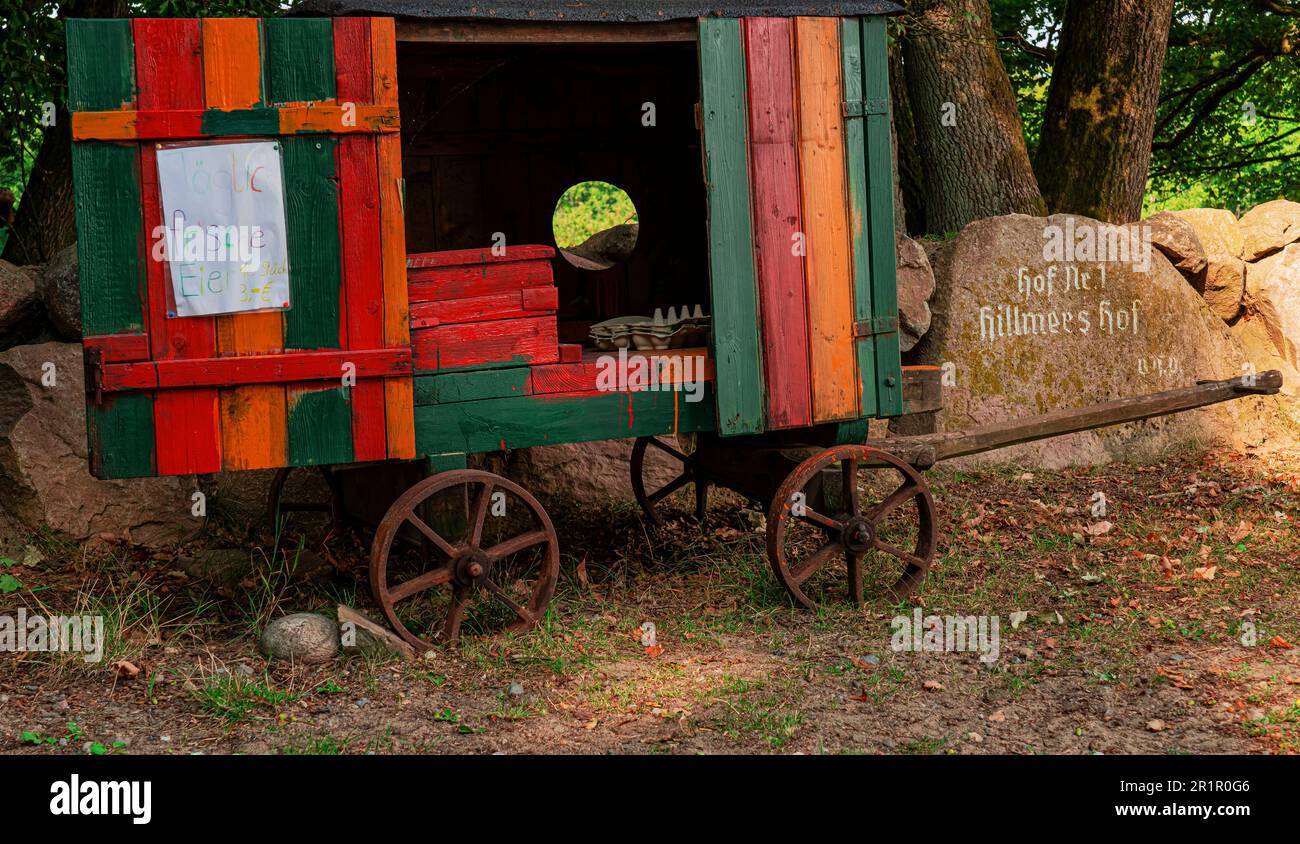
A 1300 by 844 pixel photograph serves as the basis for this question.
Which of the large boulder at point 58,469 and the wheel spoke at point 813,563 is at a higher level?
the large boulder at point 58,469

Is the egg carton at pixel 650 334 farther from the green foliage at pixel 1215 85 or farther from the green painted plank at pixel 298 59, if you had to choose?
the green foliage at pixel 1215 85

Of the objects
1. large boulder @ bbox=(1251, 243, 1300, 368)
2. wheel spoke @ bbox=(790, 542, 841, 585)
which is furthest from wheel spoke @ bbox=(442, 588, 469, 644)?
large boulder @ bbox=(1251, 243, 1300, 368)

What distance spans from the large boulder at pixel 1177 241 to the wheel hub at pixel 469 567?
6.14m

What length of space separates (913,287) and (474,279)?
161 inches

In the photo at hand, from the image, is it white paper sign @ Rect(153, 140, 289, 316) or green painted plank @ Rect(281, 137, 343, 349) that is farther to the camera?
green painted plank @ Rect(281, 137, 343, 349)

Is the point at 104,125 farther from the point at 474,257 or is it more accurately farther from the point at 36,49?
the point at 36,49

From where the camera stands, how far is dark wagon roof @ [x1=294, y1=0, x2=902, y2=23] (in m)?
5.05

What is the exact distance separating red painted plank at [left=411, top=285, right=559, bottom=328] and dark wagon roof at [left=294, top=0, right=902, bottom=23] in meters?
1.13

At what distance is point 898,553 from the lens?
20.1 feet

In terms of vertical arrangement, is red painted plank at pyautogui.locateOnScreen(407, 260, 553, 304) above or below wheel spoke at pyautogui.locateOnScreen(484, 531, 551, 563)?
above

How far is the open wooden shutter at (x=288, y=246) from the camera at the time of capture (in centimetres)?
483

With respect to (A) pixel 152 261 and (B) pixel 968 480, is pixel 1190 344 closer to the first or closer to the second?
(B) pixel 968 480

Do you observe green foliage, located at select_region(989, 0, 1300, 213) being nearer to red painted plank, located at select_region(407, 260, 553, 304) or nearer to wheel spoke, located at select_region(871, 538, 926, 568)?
wheel spoke, located at select_region(871, 538, 926, 568)

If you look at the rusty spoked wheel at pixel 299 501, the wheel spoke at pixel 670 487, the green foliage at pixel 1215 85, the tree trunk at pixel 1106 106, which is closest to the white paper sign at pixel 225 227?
the rusty spoked wheel at pixel 299 501
